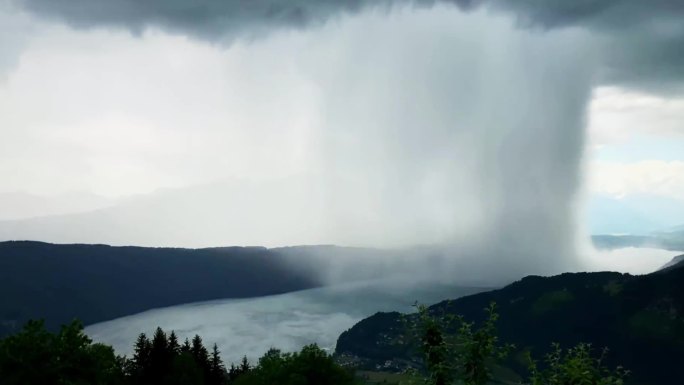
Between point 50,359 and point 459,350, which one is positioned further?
point 50,359

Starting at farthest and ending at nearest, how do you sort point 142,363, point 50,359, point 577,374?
point 142,363 < point 50,359 < point 577,374

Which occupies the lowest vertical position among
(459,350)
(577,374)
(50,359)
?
(50,359)

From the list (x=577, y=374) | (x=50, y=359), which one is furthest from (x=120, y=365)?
(x=577, y=374)

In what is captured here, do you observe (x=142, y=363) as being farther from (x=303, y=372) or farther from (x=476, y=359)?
(x=476, y=359)

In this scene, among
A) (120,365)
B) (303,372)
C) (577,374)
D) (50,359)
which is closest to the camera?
(577,374)

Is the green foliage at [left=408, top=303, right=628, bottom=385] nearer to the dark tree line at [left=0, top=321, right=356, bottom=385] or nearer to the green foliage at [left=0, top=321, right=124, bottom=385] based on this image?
the green foliage at [left=0, top=321, right=124, bottom=385]

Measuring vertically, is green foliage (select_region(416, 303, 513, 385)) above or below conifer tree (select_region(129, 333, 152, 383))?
above

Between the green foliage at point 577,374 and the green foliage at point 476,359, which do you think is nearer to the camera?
the green foliage at point 577,374

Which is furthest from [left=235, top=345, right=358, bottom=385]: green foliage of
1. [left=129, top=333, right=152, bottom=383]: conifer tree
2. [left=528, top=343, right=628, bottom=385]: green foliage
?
[left=528, top=343, right=628, bottom=385]: green foliage

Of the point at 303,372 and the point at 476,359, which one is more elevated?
the point at 476,359

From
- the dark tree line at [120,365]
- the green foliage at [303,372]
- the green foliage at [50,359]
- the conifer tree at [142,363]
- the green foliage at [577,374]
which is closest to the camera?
the green foliage at [577,374]

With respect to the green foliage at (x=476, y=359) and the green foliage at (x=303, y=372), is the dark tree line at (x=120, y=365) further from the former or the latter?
the green foliage at (x=476, y=359)

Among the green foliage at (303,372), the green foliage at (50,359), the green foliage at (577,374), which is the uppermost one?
the green foliage at (577,374)

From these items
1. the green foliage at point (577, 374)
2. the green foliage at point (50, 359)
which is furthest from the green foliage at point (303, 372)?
the green foliage at point (577, 374)
